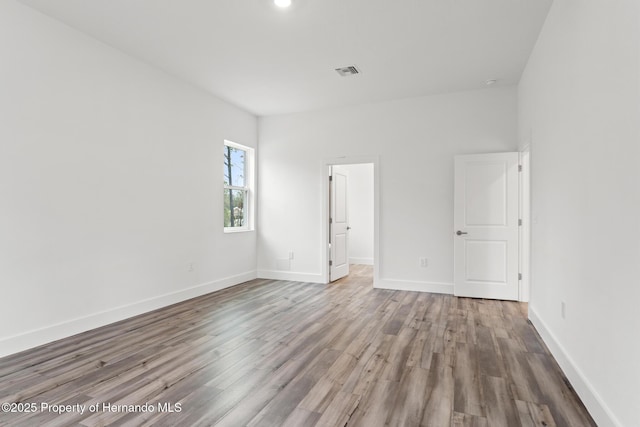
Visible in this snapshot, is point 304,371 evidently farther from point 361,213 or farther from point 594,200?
point 361,213

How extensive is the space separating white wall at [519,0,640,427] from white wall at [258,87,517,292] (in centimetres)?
176

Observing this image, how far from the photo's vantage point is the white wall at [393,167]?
16.5 ft

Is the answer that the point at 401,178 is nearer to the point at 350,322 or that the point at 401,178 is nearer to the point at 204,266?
the point at 350,322

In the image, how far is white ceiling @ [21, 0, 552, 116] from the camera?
300 cm

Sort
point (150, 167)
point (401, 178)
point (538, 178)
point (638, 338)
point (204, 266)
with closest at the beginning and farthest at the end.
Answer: point (638, 338), point (538, 178), point (150, 167), point (204, 266), point (401, 178)

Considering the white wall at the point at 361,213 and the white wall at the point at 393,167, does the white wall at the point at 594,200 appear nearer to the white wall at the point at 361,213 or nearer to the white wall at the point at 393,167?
the white wall at the point at 393,167

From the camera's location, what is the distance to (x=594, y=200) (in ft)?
6.58

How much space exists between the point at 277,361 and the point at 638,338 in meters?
2.16

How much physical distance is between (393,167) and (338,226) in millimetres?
1454

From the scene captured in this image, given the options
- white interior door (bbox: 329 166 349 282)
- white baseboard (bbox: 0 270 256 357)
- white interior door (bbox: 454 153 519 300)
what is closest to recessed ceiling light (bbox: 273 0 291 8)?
white interior door (bbox: 454 153 519 300)

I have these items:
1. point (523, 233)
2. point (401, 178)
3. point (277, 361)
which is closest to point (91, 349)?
point (277, 361)

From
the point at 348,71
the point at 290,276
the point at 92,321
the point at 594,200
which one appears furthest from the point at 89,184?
the point at 594,200

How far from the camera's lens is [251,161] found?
20.3ft

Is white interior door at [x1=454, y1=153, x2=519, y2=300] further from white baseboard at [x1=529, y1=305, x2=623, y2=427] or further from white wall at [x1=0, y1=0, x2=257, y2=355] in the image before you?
white wall at [x1=0, y1=0, x2=257, y2=355]
